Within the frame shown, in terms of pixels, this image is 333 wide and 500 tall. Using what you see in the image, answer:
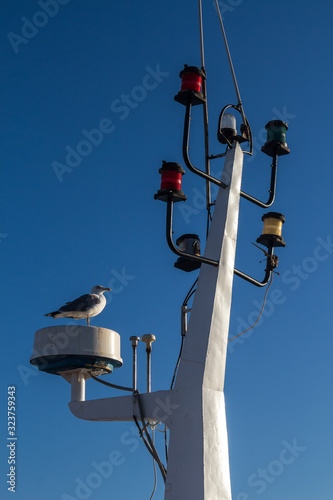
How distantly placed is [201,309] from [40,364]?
100 inches

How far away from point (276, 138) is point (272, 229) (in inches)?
47.8

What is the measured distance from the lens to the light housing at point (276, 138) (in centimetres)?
965

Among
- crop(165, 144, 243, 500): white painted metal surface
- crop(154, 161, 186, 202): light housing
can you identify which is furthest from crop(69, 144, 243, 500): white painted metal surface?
crop(154, 161, 186, 202): light housing

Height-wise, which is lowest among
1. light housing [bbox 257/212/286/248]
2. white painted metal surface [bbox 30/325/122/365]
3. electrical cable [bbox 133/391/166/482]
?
electrical cable [bbox 133/391/166/482]

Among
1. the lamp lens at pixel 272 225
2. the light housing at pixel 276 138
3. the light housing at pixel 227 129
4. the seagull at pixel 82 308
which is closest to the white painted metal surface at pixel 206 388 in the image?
the lamp lens at pixel 272 225

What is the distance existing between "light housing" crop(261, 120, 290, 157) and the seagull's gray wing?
3.25 metres

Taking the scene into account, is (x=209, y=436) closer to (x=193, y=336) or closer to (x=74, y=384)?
(x=193, y=336)

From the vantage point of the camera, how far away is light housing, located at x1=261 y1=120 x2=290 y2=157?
9.65 meters

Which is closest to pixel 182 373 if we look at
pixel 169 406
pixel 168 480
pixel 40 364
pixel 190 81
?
pixel 169 406

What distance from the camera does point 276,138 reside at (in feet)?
31.7

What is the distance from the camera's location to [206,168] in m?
9.21

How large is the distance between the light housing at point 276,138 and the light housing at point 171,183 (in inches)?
73.5

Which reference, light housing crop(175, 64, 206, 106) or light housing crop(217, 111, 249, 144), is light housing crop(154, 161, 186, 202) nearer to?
light housing crop(175, 64, 206, 106)

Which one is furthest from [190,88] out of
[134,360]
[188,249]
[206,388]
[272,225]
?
[206,388]
